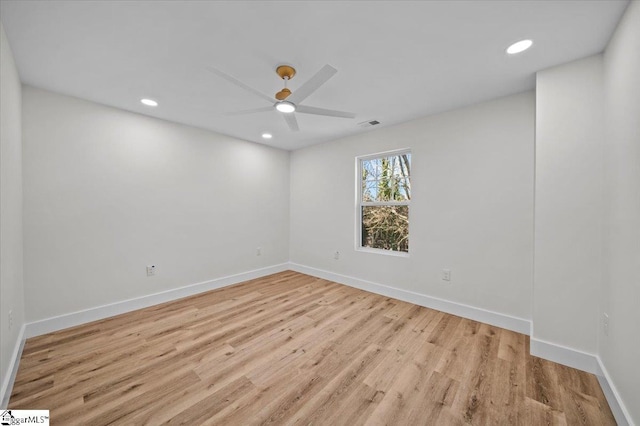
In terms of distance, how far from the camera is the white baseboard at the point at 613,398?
4.42 feet

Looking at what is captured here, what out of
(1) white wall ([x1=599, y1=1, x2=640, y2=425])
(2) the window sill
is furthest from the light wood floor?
(2) the window sill

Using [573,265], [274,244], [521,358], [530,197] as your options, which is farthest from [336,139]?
[521,358]

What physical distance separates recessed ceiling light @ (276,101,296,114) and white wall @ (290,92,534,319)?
1.83m

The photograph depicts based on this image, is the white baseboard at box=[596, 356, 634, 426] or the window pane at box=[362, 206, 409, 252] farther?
the window pane at box=[362, 206, 409, 252]

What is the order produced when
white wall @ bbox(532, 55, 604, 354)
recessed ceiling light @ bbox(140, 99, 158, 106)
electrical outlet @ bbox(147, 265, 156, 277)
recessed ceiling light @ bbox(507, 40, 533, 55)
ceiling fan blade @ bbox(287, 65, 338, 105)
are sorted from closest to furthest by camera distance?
1. ceiling fan blade @ bbox(287, 65, 338, 105)
2. recessed ceiling light @ bbox(507, 40, 533, 55)
3. white wall @ bbox(532, 55, 604, 354)
4. recessed ceiling light @ bbox(140, 99, 158, 106)
5. electrical outlet @ bbox(147, 265, 156, 277)

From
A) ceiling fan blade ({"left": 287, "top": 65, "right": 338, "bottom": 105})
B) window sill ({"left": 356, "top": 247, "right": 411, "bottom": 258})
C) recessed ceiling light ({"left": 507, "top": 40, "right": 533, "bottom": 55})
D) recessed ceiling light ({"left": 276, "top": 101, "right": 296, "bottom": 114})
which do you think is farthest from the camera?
window sill ({"left": 356, "top": 247, "right": 411, "bottom": 258})

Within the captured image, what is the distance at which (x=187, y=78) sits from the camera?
2.19 meters

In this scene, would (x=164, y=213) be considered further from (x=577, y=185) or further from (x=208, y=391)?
(x=577, y=185)

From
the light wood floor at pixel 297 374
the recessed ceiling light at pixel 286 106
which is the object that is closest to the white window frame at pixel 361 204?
the light wood floor at pixel 297 374

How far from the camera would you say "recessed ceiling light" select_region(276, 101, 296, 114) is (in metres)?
2.01

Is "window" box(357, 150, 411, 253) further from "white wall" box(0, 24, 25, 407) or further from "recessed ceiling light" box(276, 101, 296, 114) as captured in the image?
"white wall" box(0, 24, 25, 407)

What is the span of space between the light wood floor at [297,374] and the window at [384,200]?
1.22 meters

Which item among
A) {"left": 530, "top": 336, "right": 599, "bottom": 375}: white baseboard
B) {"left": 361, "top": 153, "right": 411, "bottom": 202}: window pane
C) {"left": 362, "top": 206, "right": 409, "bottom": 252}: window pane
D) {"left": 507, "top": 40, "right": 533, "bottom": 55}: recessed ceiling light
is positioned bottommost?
{"left": 530, "top": 336, "right": 599, "bottom": 375}: white baseboard

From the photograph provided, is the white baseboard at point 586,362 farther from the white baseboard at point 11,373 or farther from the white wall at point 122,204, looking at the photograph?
the white wall at point 122,204
